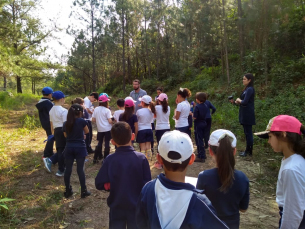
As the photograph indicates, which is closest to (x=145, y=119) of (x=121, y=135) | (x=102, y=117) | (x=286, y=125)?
(x=102, y=117)

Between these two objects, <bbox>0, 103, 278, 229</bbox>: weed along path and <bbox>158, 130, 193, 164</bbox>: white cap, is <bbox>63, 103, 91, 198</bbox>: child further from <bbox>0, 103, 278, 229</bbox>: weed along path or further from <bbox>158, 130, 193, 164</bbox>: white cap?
<bbox>158, 130, 193, 164</bbox>: white cap

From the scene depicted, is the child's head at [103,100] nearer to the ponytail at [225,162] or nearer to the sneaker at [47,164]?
the sneaker at [47,164]

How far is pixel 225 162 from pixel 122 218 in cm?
140

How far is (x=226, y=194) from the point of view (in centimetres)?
199

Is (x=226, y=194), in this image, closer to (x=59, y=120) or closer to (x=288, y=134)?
(x=288, y=134)

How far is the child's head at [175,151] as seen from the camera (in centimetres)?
155

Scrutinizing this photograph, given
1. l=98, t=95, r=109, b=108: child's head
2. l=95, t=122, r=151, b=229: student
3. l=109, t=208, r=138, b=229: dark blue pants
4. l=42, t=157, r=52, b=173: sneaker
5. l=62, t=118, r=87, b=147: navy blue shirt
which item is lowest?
l=42, t=157, r=52, b=173: sneaker

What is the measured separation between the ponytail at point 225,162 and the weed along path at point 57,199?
204 cm

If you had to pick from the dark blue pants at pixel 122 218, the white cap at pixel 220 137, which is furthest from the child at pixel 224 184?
the dark blue pants at pixel 122 218

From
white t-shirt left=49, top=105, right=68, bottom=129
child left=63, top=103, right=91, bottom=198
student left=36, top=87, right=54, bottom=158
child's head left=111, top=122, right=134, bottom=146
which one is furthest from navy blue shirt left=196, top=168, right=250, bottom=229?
student left=36, top=87, right=54, bottom=158

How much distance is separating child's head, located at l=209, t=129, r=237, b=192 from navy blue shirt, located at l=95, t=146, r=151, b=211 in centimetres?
91

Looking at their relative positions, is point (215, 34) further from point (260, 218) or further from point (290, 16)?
point (260, 218)

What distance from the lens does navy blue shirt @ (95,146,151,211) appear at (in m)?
2.56

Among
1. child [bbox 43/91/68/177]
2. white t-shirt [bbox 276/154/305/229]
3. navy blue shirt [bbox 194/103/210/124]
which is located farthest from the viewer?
navy blue shirt [bbox 194/103/210/124]
